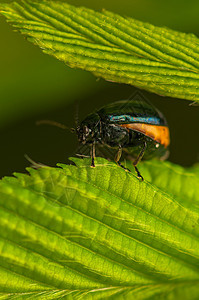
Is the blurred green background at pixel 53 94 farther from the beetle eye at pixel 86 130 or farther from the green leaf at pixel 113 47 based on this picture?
the green leaf at pixel 113 47

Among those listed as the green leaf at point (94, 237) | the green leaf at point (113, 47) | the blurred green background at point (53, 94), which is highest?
the blurred green background at point (53, 94)

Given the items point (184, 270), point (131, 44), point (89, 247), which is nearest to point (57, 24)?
point (131, 44)

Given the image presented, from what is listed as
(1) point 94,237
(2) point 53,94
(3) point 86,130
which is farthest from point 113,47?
(2) point 53,94

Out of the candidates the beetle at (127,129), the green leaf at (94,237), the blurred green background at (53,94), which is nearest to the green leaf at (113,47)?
the green leaf at (94,237)

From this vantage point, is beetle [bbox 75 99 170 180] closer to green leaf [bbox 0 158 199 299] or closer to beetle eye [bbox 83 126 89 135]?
beetle eye [bbox 83 126 89 135]

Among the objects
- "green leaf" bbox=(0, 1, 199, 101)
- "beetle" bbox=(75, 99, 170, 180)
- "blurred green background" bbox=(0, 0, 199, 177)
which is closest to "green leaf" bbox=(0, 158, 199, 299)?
"green leaf" bbox=(0, 1, 199, 101)

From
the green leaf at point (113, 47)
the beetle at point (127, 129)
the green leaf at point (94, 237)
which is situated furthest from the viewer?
the beetle at point (127, 129)

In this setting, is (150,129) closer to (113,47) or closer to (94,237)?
(113,47)
